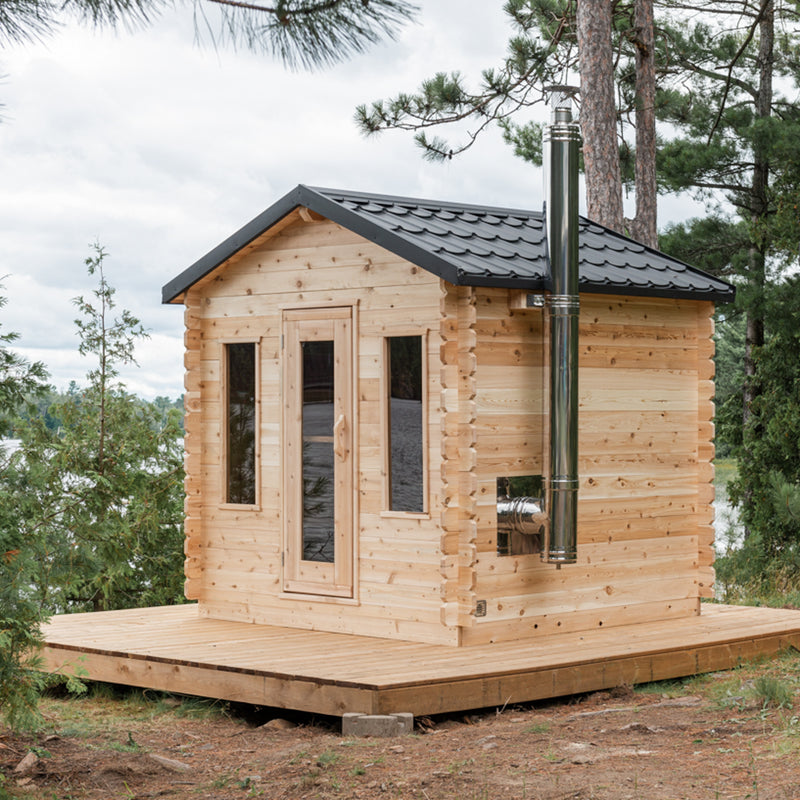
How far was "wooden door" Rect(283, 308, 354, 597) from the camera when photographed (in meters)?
8.02

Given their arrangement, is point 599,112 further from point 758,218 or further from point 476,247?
point 476,247

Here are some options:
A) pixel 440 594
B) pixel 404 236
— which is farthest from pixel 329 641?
pixel 404 236

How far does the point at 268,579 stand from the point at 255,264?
7.14ft

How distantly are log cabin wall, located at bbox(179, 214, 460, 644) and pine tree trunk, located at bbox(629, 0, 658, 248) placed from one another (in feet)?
20.5

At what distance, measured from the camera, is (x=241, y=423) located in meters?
8.71

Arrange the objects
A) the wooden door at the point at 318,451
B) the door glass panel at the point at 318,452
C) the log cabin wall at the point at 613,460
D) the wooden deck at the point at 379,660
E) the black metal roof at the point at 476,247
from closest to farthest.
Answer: the wooden deck at the point at 379,660
the black metal roof at the point at 476,247
the log cabin wall at the point at 613,460
the wooden door at the point at 318,451
the door glass panel at the point at 318,452

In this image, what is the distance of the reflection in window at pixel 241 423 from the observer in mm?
8641

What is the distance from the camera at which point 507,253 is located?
26.0ft

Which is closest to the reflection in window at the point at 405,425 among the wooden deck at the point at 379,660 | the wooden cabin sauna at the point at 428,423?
the wooden cabin sauna at the point at 428,423

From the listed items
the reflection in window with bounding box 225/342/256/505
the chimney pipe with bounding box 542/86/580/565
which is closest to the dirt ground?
the chimney pipe with bounding box 542/86/580/565

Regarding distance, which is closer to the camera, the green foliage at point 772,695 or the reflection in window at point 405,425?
the green foliage at point 772,695

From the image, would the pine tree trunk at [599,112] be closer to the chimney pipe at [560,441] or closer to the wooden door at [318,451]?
the chimney pipe at [560,441]

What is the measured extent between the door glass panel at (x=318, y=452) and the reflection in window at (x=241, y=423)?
0.52 metres

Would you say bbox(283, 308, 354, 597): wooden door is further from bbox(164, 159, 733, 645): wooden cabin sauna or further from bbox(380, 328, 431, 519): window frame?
bbox(380, 328, 431, 519): window frame
